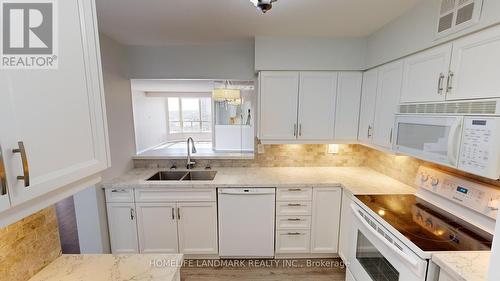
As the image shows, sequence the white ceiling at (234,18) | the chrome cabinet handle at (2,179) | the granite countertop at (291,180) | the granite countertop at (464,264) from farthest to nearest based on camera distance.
Result: the granite countertop at (291,180) → the white ceiling at (234,18) → the granite countertop at (464,264) → the chrome cabinet handle at (2,179)

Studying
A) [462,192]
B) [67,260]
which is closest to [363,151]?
[462,192]

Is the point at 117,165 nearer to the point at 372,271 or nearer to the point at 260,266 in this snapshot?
the point at 260,266

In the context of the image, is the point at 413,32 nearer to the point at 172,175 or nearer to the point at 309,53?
the point at 309,53

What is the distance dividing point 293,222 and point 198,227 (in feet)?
3.48

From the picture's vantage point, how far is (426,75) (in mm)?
1560

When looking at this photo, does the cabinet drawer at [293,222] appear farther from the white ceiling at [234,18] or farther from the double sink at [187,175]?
the white ceiling at [234,18]

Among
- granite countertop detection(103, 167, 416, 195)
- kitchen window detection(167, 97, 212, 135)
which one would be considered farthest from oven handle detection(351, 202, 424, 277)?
kitchen window detection(167, 97, 212, 135)

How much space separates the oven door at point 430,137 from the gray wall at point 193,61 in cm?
176

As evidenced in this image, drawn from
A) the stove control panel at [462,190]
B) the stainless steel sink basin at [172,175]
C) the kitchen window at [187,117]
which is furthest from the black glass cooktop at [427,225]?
the kitchen window at [187,117]

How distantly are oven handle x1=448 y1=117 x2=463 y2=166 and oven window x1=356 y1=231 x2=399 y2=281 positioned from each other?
792 mm

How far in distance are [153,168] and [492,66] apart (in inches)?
126

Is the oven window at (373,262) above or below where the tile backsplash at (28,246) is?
below

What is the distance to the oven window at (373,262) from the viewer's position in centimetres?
142

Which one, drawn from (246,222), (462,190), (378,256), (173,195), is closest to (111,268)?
(173,195)
